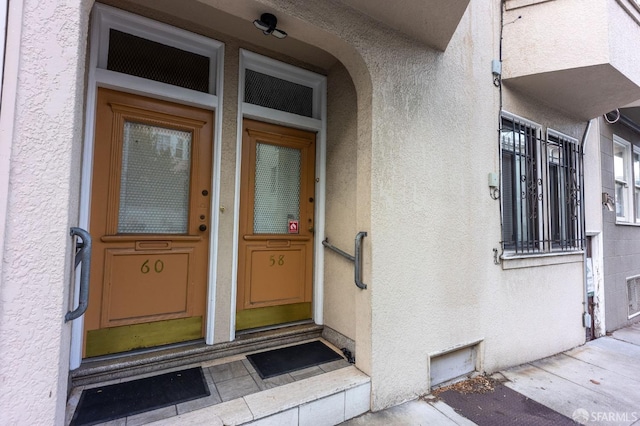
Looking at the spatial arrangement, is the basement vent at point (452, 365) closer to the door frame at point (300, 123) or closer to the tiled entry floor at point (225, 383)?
the tiled entry floor at point (225, 383)

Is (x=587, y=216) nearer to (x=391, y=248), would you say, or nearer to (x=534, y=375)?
(x=534, y=375)

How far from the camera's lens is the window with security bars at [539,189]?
127 inches

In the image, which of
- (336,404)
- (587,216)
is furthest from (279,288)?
(587,216)

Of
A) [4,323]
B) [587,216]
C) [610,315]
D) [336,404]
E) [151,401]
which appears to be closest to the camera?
[4,323]

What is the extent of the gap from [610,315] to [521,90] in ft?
11.9

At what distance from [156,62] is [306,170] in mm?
1536

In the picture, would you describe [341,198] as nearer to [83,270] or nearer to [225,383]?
[225,383]

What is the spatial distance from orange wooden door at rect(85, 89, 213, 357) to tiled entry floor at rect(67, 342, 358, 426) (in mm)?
353

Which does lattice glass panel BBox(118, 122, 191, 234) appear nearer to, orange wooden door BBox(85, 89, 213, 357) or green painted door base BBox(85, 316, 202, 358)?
orange wooden door BBox(85, 89, 213, 357)

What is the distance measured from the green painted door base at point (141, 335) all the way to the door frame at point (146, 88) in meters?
0.10

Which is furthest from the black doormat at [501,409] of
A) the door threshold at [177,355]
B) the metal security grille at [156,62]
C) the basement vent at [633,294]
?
the basement vent at [633,294]

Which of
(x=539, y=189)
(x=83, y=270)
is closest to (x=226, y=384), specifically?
(x=83, y=270)

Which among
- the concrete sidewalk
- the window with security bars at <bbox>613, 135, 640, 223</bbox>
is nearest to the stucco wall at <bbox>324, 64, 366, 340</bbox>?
the concrete sidewalk

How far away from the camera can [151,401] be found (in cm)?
177
